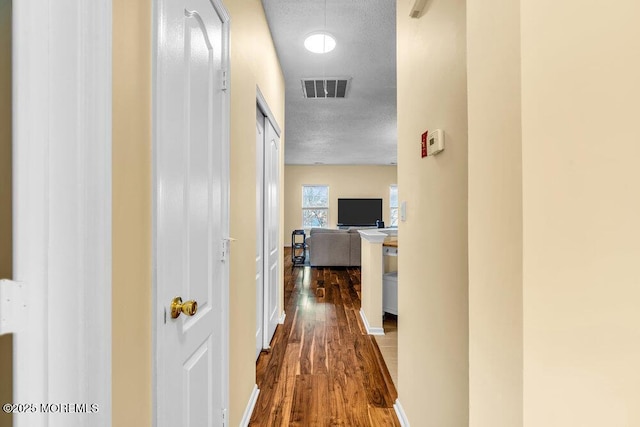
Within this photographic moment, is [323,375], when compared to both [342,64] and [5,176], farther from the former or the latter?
[342,64]

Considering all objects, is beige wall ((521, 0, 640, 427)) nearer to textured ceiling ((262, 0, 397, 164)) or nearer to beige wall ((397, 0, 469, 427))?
beige wall ((397, 0, 469, 427))

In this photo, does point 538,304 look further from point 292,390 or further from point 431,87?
point 292,390

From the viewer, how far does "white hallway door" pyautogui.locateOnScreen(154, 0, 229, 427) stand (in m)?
0.85

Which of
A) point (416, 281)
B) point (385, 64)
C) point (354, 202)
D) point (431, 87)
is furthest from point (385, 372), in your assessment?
point (354, 202)

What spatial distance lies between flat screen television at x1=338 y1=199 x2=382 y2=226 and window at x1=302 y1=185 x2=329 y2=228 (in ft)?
1.64

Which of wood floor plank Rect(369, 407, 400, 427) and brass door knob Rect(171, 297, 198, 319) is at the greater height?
brass door knob Rect(171, 297, 198, 319)

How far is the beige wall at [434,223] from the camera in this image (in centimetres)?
112

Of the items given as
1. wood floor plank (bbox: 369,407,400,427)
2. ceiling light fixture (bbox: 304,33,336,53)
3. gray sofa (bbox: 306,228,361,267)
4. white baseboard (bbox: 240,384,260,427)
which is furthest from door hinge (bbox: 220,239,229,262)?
gray sofa (bbox: 306,228,361,267)

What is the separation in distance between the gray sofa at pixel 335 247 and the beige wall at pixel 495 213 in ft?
20.6

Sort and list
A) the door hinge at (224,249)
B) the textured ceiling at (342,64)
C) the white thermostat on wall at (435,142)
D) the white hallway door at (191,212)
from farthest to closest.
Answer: the textured ceiling at (342,64), the door hinge at (224,249), the white thermostat on wall at (435,142), the white hallway door at (191,212)

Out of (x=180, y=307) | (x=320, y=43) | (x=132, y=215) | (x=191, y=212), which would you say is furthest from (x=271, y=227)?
(x=132, y=215)

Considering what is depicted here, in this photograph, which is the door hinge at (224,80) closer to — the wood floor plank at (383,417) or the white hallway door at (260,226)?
the white hallway door at (260,226)

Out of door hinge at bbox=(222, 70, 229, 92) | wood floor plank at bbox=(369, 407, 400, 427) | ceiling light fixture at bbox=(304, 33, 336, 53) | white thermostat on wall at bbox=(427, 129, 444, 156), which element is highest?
ceiling light fixture at bbox=(304, 33, 336, 53)

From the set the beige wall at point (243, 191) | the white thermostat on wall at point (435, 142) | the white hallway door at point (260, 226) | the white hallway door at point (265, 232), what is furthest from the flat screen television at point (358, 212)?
the white thermostat on wall at point (435, 142)
